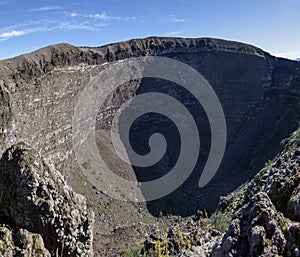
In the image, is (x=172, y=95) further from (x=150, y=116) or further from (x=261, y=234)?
(x=261, y=234)

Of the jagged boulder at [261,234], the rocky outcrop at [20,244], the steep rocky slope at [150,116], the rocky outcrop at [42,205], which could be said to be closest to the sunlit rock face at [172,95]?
the steep rocky slope at [150,116]

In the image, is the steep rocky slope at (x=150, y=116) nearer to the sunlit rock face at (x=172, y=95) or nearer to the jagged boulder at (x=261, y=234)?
the sunlit rock face at (x=172, y=95)

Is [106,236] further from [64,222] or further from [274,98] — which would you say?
[274,98]

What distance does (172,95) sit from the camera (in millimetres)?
65562

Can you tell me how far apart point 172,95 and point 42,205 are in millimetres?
51016

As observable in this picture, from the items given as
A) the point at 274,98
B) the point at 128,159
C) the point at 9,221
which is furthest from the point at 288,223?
the point at 274,98

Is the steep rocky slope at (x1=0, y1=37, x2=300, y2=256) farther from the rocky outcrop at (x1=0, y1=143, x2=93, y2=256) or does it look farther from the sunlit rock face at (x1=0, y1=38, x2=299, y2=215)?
the rocky outcrop at (x1=0, y1=143, x2=93, y2=256)

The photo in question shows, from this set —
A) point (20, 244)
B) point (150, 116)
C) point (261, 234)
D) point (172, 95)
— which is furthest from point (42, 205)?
point (172, 95)

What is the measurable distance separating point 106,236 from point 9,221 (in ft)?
71.6

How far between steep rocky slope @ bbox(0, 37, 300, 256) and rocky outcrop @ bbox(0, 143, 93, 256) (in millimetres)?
15839

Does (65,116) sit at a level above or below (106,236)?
above

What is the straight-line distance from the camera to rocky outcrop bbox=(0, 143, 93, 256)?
51.9 feet

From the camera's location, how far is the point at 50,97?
41.5 meters

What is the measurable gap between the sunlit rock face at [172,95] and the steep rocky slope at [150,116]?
0.40ft
